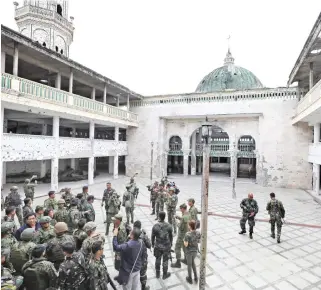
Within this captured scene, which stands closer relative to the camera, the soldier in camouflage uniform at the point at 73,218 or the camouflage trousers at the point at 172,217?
the soldier in camouflage uniform at the point at 73,218

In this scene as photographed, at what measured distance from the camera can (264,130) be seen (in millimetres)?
18547

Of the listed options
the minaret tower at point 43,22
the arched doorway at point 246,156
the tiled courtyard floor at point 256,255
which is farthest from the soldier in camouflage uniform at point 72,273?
the minaret tower at point 43,22

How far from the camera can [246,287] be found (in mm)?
5066

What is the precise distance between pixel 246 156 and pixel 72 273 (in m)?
18.4

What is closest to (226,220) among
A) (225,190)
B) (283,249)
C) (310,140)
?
(283,249)

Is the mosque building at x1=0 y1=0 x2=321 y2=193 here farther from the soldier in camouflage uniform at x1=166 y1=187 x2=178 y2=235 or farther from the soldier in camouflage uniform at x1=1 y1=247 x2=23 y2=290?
the soldier in camouflage uniform at x1=1 y1=247 x2=23 y2=290

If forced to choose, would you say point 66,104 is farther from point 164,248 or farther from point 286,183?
point 286,183

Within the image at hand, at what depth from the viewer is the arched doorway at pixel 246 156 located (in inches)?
781

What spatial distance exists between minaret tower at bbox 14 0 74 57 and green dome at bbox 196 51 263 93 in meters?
15.0

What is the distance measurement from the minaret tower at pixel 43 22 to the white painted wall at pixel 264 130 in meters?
10.7

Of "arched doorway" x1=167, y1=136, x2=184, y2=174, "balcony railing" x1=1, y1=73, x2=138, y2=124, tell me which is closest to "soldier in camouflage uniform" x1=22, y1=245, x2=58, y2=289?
"balcony railing" x1=1, y1=73, x2=138, y2=124

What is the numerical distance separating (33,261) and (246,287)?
4.25m

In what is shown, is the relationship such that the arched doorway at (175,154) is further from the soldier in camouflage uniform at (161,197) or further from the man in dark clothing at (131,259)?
the man in dark clothing at (131,259)

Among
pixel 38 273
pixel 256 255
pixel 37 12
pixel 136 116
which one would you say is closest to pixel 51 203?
pixel 38 273
